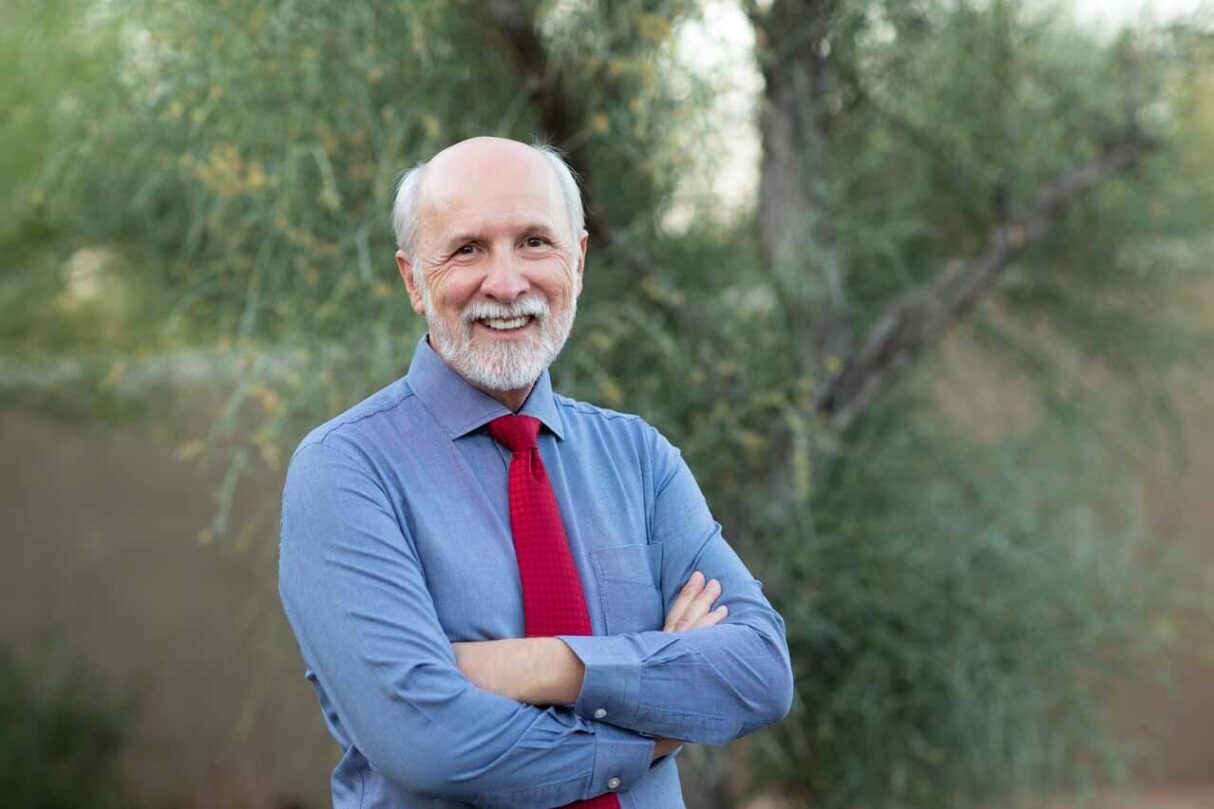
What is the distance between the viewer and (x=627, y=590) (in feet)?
6.18

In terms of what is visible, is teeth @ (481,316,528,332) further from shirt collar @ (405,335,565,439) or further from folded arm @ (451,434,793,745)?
folded arm @ (451,434,793,745)

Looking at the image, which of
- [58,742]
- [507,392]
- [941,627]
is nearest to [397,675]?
[507,392]

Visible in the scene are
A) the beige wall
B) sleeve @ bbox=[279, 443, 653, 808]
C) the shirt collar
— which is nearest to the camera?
sleeve @ bbox=[279, 443, 653, 808]

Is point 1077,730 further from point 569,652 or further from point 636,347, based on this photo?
point 569,652

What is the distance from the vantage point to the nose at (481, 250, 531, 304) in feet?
5.97

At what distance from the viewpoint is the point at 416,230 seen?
6.15 feet

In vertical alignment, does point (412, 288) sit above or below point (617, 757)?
above

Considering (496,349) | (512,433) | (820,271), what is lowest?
(512,433)

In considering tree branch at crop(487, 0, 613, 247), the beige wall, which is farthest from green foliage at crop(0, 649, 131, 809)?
tree branch at crop(487, 0, 613, 247)

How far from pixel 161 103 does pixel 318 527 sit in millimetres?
2295

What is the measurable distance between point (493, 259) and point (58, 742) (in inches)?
182

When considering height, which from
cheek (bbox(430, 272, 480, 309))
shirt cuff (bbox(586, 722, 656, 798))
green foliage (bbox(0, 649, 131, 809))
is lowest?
green foliage (bbox(0, 649, 131, 809))

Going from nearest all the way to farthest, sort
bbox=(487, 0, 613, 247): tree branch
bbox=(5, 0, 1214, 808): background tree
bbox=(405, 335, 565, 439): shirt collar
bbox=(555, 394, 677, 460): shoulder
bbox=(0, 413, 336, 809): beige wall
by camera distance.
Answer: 1. bbox=(405, 335, 565, 439): shirt collar
2. bbox=(555, 394, 677, 460): shoulder
3. bbox=(487, 0, 613, 247): tree branch
4. bbox=(5, 0, 1214, 808): background tree
5. bbox=(0, 413, 336, 809): beige wall

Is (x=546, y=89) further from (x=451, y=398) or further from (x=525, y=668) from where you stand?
(x=525, y=668)
